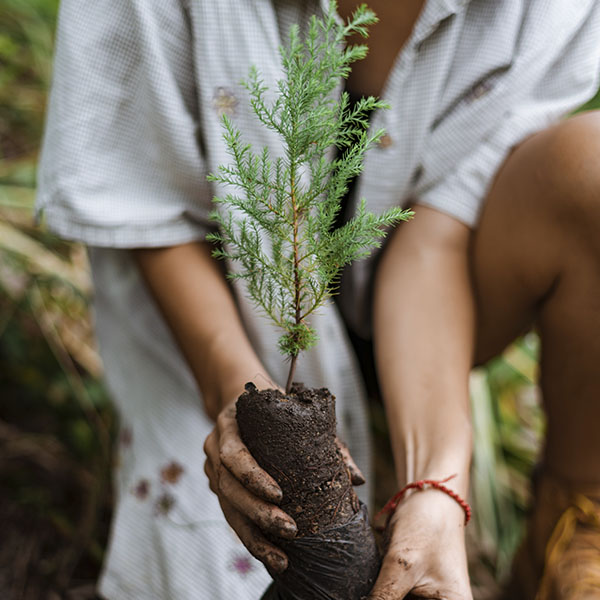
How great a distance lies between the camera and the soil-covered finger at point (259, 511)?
910 mm

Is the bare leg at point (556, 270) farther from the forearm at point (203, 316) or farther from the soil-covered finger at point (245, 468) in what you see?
the soil-covered finger at point (245, 468)

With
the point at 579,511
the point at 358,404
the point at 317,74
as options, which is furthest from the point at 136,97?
the point at 579,511

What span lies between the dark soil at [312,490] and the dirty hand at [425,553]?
0.16 ft

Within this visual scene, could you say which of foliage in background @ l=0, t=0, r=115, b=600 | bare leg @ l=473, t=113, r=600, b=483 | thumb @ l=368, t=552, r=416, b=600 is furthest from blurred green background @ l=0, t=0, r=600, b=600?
thumb @ l=368, t=552, r=416, b=600

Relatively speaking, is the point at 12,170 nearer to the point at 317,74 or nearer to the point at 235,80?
the point at 235,80

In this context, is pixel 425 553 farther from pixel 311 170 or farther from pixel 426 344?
pixel 311 170

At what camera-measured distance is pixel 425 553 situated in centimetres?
101

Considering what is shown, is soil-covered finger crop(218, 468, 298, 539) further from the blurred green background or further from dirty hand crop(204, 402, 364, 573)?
the blurred green background

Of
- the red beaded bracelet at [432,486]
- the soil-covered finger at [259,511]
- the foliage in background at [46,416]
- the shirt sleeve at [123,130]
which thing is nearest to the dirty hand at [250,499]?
the soil-covered finger at [259,511]

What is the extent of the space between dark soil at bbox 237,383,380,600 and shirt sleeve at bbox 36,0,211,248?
0.58m

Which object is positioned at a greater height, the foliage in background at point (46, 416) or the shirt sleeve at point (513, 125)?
the shirt sleeve at point (513, 125)

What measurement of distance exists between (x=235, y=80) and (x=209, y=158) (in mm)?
165

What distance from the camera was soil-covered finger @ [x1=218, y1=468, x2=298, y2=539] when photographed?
35.8 inches

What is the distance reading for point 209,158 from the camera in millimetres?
1336
